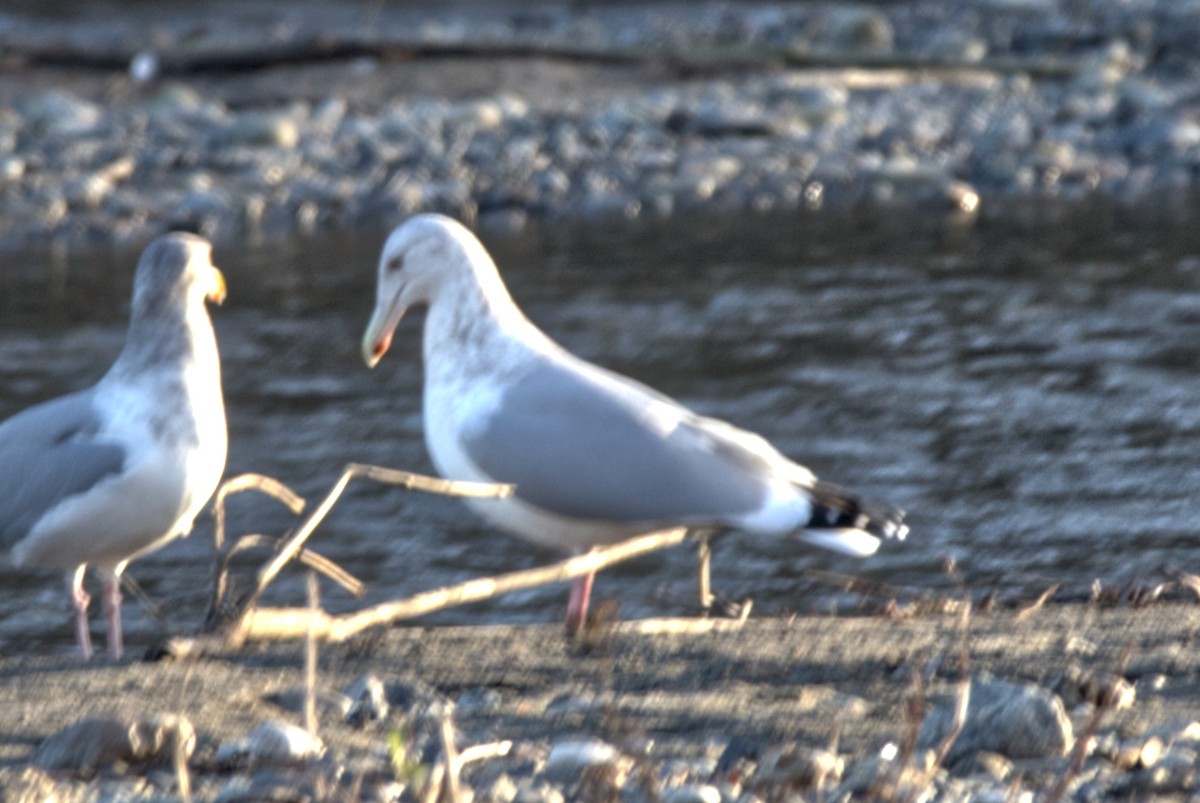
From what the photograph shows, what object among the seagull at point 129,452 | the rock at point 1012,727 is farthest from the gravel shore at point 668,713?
the seagull at point 129,452

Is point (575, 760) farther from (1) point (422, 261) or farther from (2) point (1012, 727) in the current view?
(1) point (422, 261)

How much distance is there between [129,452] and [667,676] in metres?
1.38

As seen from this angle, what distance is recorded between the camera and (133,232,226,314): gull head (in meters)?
4.82

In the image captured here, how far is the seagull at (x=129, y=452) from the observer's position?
4.49 metres

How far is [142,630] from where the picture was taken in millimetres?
5703

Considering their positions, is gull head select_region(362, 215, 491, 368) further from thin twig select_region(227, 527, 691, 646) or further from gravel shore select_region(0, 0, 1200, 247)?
gravel shore select_region(0, 0, 1200, 247)

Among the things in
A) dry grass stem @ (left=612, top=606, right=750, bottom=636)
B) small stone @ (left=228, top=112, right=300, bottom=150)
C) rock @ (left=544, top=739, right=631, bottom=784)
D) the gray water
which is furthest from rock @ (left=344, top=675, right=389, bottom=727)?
small stone @ (left=228, top=112, right=300, bottom=150)

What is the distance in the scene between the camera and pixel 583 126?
1410cm

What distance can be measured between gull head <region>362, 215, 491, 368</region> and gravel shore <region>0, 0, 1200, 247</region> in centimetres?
694

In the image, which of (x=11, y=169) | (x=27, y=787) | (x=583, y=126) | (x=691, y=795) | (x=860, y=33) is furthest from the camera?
(x=860, y=33)

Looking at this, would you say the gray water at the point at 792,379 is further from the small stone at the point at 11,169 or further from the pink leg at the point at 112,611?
the small stone at the point at 11,169

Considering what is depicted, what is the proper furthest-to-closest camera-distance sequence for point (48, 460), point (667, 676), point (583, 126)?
point (583, 126) → point (48, 460) → point (667, 676)

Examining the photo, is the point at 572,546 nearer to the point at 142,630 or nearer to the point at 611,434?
the point at 611,434

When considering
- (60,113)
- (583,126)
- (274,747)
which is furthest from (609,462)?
(60,113)
